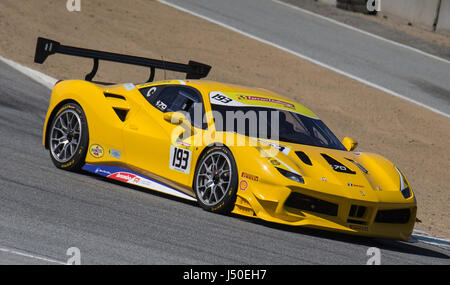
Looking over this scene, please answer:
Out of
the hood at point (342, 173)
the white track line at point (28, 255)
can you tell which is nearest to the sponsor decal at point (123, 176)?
the hood at point (342, 173)

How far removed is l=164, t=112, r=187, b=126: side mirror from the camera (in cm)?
832

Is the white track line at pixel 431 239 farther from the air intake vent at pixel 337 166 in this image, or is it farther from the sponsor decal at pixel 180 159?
the sponsor decal at pixel 180 159

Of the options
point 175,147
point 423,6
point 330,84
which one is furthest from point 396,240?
point 423,6

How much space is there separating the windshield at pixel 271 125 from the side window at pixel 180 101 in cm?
17

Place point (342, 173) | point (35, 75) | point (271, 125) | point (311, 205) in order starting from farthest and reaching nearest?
1. point (35, 75)
2. point (271, 125)
3. point (342, 173)
4. point (311, 205)

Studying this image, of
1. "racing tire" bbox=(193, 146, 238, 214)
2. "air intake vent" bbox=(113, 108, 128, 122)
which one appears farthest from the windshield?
"air intake vent" bbox=(113, 108, 128, 122)

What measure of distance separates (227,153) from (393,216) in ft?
5.25

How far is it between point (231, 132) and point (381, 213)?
157 centimetres

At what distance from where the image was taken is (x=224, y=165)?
25.3ft

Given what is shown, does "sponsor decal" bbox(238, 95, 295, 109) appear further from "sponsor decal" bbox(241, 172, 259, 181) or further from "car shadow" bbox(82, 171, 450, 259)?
"sponsor decal" bbox(241, 172, 259, 181)

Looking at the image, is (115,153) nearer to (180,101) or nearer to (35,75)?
(180,101)

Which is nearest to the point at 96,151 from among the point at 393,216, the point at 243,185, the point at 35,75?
the point at 243,185

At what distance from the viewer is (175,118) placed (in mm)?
8328
